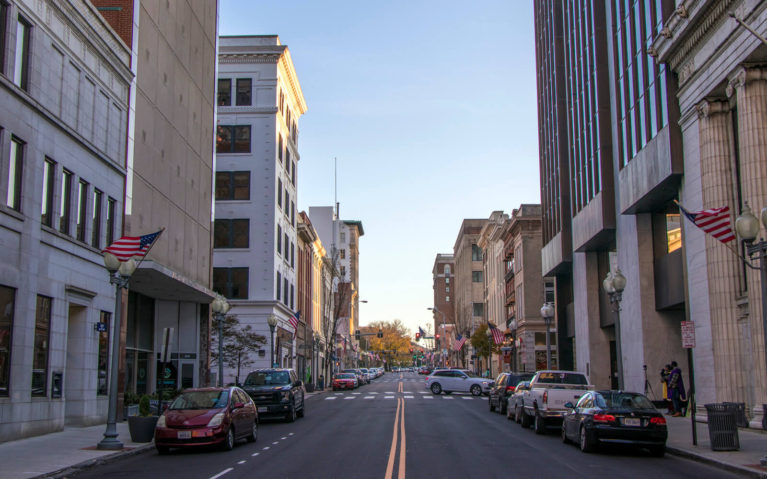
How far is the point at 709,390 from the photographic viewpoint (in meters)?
26.0

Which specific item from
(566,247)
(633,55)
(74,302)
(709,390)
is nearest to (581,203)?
(566,247)

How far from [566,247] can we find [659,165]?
18323mm

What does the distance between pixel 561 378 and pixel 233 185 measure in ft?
124

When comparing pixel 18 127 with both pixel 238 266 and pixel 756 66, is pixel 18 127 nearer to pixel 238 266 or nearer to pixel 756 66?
pixel 756 66

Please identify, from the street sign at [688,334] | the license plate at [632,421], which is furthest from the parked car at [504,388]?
the license plate at [632,421]

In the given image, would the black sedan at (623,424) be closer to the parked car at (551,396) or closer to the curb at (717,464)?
the curb at (717,464)

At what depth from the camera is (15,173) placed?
21812 millimetres

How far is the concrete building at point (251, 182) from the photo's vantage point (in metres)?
56.5

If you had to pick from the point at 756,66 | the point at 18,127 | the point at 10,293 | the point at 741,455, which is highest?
the point at 756,66

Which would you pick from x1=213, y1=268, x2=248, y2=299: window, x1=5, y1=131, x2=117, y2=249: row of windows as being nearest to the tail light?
x1=5, y1=131, x2=117, y2=249: row of windows

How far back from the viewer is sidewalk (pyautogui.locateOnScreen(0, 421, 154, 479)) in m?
15.1

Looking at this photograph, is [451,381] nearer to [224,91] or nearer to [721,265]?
[224,91]

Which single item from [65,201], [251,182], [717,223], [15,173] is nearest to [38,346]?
[65,201]

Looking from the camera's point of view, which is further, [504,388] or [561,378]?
[504,388]
